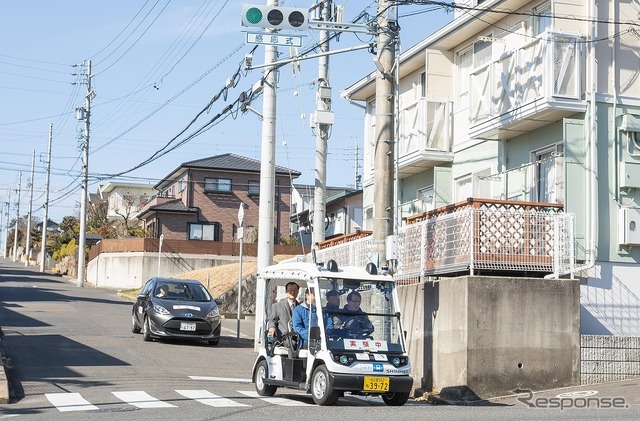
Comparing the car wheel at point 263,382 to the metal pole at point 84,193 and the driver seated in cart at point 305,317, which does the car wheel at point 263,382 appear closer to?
the driver seated in cart at point 305,317

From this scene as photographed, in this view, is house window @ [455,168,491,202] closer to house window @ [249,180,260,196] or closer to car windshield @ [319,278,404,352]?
car windshield @ [319,278,404,352]

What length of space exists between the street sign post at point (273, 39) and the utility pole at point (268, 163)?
15.3ft

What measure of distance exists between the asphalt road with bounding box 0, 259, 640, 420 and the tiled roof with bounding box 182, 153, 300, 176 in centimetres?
3650

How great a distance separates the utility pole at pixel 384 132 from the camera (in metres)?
16.3

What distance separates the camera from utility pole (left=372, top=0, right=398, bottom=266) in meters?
16.3

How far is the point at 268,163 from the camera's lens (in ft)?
73.8

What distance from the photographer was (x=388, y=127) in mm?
16453

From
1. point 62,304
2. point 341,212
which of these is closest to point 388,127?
point 62,304

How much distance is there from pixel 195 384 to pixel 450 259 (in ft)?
16.9

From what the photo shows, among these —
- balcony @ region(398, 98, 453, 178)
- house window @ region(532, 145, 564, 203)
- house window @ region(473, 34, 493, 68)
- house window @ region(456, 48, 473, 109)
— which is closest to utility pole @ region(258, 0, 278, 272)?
balcony @ region(398, 98, 453, 178)

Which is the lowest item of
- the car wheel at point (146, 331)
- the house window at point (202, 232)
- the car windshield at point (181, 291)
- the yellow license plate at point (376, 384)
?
the yellow license plate at point (376, 384)

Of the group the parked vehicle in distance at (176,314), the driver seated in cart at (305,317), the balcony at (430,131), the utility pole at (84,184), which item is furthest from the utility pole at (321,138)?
the utility pole at (84,184)

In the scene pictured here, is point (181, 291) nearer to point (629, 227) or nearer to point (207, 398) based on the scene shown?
point (207, 398)

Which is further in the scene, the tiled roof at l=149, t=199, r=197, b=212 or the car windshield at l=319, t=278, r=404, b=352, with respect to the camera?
the tiled roof at l=149, t=199, r=197, b=212
